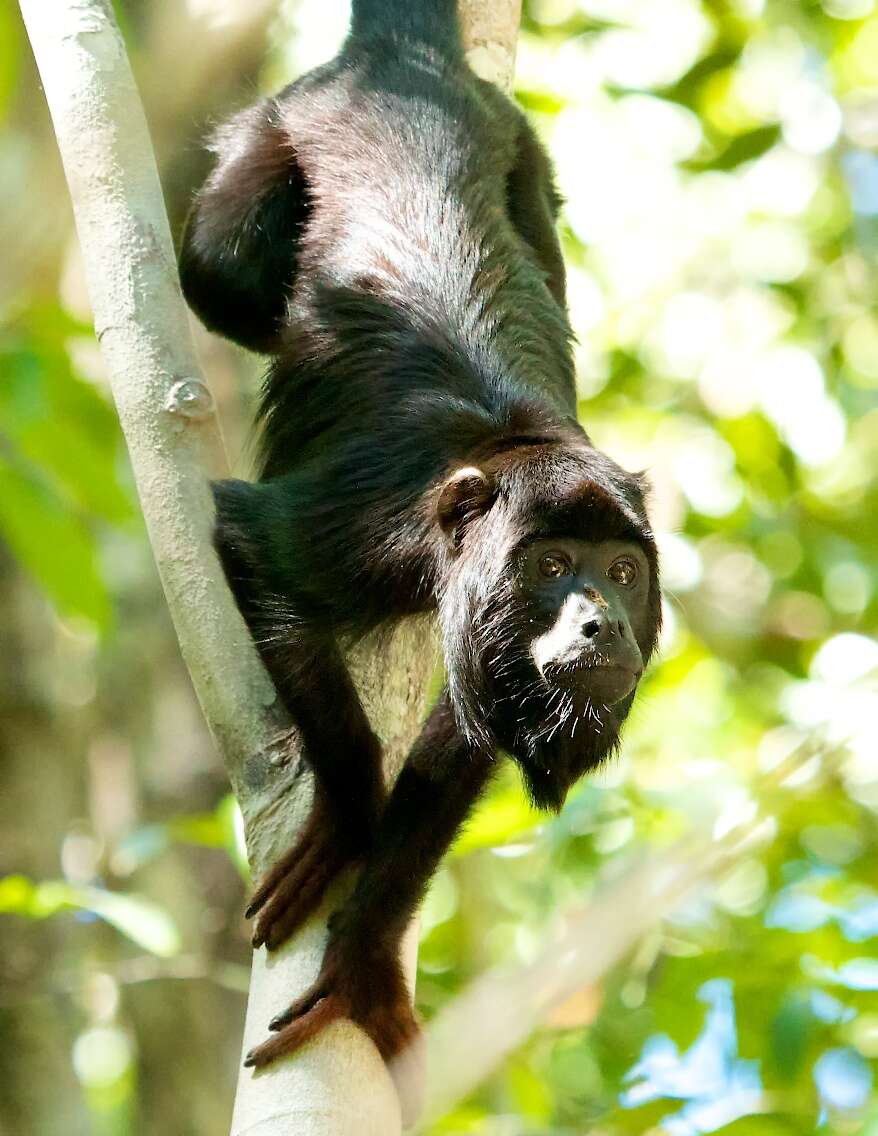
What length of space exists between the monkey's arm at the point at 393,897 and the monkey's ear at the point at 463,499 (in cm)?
44

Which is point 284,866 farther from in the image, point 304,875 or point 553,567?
point 553,567

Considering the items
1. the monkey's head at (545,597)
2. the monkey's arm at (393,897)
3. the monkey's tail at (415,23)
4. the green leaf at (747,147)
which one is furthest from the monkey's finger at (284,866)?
the green leaf at (747,147)

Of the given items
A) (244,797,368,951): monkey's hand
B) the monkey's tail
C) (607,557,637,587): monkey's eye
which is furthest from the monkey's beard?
the monkey's tail

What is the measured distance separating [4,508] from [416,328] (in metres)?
1.37

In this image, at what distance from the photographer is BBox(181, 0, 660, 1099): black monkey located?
3172 mm

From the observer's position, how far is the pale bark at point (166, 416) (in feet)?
9.64

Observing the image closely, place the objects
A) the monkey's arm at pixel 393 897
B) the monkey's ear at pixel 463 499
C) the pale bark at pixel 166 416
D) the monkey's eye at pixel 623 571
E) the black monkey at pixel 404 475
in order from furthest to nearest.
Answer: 1. the monkey's ear at pixel 463 499
2. the monkey's eye at pixel 623 571
3. the black monkey at pixel 404 475
4. the pale bark at pixel 166 416
5. the monkey's arm at pixel 393 897

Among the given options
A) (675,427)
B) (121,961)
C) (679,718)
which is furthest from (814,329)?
(121,961)

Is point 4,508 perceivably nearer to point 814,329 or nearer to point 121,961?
point 121,961

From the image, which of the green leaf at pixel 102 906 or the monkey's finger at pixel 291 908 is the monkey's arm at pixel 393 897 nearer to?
the monkey's finger at pixel 291 908

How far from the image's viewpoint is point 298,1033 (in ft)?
8.62

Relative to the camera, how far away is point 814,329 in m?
7.47

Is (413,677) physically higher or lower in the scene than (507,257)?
→ lower

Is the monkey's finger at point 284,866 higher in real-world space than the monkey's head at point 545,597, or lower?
lower
